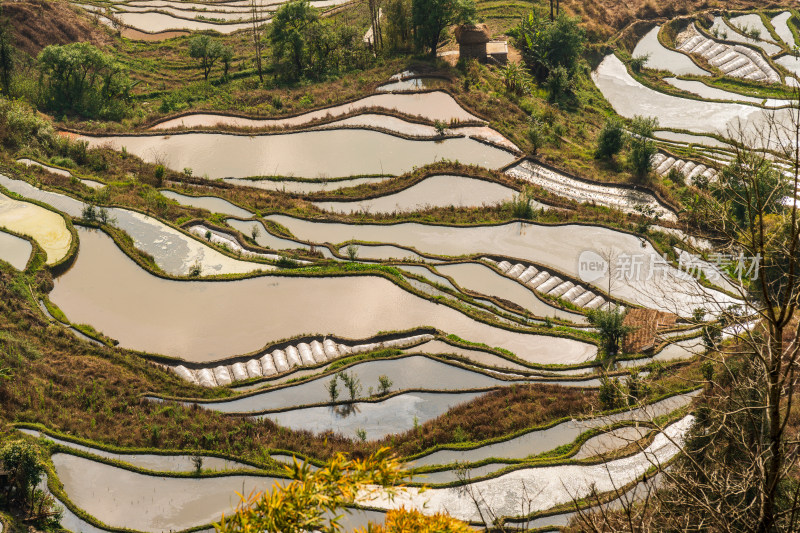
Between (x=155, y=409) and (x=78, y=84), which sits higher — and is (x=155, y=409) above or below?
below

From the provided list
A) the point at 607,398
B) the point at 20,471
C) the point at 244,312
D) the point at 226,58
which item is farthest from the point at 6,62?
the point at 607,398

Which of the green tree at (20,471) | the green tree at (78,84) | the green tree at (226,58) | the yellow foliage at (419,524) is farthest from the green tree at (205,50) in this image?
the yellow foliage at (419,524)

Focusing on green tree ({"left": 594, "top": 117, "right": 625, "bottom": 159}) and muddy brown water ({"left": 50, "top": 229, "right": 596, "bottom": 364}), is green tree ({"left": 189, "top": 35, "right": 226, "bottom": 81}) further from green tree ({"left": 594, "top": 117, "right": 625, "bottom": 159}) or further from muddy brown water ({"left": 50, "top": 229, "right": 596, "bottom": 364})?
green tree ({"left": 594, "top": 117, "right": 625, "bottom": 159})

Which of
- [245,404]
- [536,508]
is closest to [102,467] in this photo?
[245,404]

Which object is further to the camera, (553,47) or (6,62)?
(553,47)

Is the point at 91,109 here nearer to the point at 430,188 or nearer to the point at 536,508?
the point at 430,188

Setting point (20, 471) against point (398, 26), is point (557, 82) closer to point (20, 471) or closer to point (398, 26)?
point (398, 26)

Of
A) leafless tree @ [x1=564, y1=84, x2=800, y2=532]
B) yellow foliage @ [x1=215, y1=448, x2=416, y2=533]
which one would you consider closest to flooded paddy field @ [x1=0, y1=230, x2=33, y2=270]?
yellow foliage @ [x1=215, y1=448, x2=416, y2=533]

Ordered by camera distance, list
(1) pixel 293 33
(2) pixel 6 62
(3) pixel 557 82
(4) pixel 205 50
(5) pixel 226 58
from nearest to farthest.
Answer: (2) pixel 6 62 → (1) pixel 293 33 → (3) pixel 557 82 → (4) pixel 205 50 → (5) pixel 226 58
